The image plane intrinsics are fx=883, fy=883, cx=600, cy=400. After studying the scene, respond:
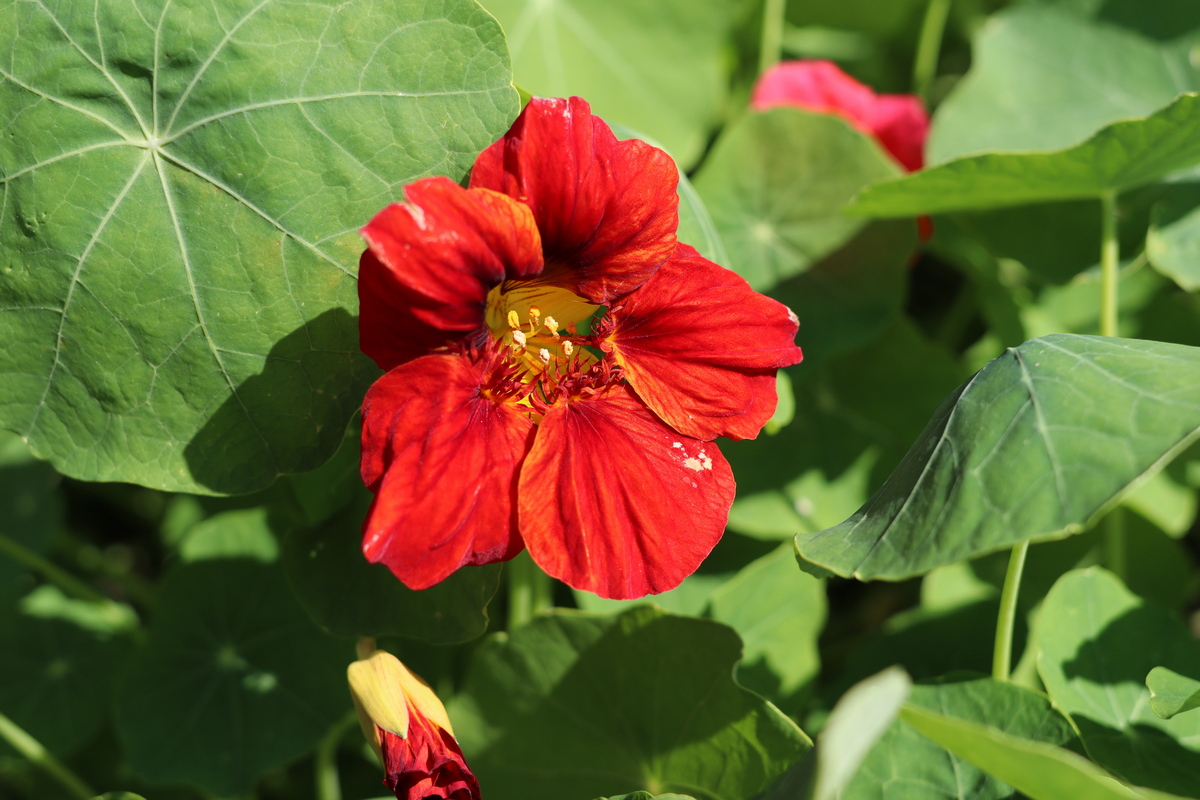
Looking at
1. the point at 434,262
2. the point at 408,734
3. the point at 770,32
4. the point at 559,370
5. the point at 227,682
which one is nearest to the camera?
the point at 434,262

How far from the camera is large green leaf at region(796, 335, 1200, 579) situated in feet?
2.09

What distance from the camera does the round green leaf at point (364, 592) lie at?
889 mm

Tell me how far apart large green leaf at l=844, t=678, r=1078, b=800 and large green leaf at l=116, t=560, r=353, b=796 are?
66 cm

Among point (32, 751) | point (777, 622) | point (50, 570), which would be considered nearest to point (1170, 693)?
point (777, 622)

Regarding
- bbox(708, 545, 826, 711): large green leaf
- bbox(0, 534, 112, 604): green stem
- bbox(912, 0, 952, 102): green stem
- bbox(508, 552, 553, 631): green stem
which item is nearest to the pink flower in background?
bbox(912, 0, 952, 102): green stem

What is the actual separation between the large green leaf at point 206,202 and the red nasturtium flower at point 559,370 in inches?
5.4

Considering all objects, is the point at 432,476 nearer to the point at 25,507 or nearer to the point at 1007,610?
the point at 1007,610

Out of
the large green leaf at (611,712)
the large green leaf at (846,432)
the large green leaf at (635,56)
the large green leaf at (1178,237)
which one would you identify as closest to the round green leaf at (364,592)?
the large green leaf at (611,712)

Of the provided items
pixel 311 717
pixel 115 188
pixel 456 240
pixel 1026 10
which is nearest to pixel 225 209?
pixel 115 188

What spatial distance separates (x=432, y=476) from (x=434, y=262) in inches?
6.3

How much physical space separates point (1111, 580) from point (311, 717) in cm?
101

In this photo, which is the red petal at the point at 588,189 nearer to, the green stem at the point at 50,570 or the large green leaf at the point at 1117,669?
the large green leaf at the point at 1117,669

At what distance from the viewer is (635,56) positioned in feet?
4.78

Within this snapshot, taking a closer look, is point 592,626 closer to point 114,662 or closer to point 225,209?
point 225,209
